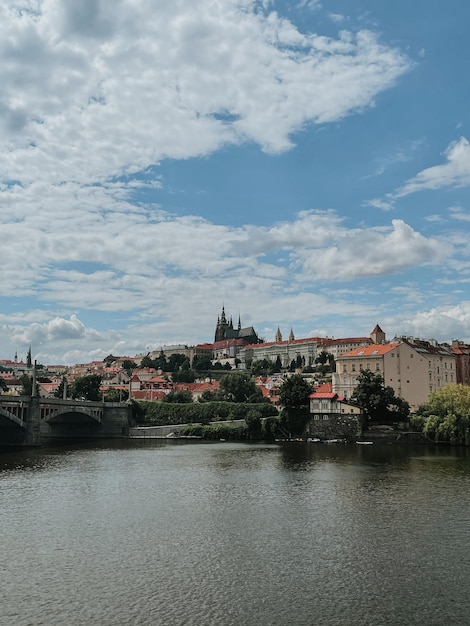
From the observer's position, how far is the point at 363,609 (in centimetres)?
1861

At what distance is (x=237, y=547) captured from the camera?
25.3 meters

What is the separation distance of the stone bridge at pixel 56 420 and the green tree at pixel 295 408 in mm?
27127

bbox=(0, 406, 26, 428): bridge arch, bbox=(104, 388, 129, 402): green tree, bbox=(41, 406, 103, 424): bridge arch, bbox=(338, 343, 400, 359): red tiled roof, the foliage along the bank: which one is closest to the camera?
bbox=(0, 406, 26, 428): bridge arch

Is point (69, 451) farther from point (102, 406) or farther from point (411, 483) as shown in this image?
point (411, 483)

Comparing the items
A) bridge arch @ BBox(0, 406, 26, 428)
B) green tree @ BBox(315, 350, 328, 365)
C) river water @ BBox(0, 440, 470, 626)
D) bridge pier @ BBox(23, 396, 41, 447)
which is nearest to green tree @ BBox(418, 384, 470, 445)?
river water @ BBox(0, 440, 470, 626)

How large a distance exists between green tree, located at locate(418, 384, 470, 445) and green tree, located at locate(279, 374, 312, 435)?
A: 58.7 feet

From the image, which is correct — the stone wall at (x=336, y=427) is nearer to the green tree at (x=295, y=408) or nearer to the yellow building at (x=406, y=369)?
the green tree at (x=295, y=408)

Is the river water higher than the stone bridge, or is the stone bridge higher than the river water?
the stone bridge

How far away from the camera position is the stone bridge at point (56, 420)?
7006 cm

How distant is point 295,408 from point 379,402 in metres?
12.2

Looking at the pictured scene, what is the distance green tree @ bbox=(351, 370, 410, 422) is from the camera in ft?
247

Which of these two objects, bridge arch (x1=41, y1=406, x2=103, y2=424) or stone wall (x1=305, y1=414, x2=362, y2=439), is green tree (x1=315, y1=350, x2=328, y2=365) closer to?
bridge arch (x1=41, y1=406, x2=103, y2=424)

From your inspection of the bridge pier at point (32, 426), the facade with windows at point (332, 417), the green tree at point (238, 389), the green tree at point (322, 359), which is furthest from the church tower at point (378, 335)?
the bridge pier at point (32, 426)

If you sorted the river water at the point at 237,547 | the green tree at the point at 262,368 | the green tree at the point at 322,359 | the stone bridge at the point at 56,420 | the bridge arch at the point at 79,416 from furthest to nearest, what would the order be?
1. the green tree at the point at 262,368
2. the green tree at the point at 322,359
3. the bridge arch at the point at 79,416
4. the stone bridge at the point at 56,420
5. the river water at the point at 237,547
